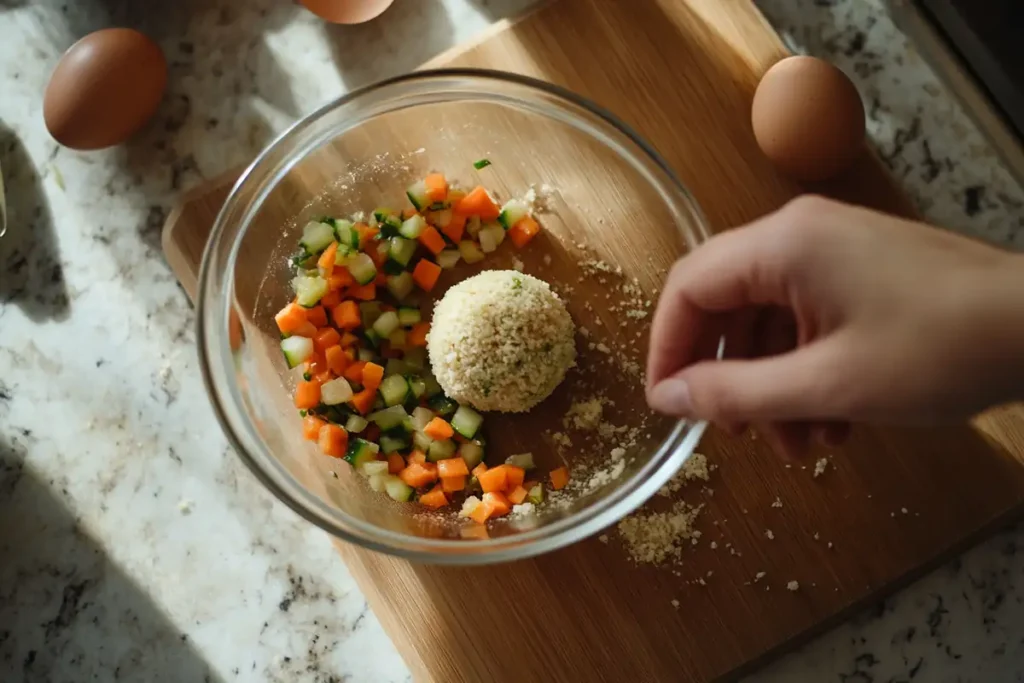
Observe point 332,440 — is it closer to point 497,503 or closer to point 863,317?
point 497,503

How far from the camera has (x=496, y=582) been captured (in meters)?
1.43

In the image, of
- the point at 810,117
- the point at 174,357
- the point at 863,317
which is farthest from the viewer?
the point at 174,357

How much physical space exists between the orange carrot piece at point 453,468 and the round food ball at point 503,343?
105 millimetres

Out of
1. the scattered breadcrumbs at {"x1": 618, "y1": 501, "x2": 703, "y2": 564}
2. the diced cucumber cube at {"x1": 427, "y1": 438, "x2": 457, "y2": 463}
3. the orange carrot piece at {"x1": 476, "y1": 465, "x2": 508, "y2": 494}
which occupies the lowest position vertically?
the scattered breadcrumbs at {"x1": 618, "y1": 501, "x2": 703, "y2": 564}

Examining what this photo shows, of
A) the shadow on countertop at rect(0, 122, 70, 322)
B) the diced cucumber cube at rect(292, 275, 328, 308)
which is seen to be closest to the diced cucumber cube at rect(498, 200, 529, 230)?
the diced cucumber cube at rect(292, 275, 328, 308)

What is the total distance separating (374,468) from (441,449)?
0.12m

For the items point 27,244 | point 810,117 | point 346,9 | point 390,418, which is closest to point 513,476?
point 390,418

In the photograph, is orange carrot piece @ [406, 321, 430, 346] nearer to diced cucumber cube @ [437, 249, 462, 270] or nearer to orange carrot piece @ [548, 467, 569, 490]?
diced cucumber cube @ [437, 249, 462, 270]

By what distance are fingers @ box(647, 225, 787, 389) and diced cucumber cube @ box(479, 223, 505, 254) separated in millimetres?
419

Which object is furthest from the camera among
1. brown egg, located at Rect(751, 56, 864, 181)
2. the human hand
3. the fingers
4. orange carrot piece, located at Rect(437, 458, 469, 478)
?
orange carrot piece, located at Rect(437, 458, 469, 478)

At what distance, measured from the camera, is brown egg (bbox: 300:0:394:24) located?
4.87 ft

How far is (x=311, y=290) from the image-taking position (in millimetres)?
1472

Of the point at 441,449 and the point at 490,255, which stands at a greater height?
the point at 490,255

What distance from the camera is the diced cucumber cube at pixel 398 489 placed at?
1.47 m
